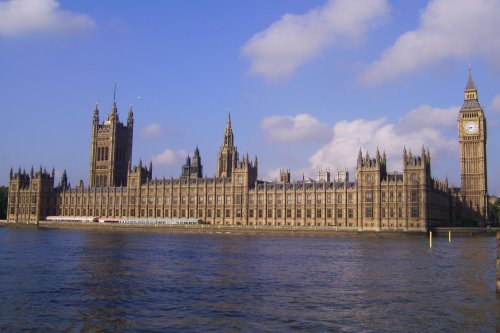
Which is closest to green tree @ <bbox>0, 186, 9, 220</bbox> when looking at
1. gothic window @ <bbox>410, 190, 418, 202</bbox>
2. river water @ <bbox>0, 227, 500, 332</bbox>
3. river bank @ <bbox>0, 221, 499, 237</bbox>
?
river bank @ <bbox>0, 221, 499, 237</bbox>

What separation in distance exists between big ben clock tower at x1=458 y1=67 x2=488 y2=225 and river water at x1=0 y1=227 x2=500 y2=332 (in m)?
99.0

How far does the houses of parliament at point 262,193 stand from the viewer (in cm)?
11862

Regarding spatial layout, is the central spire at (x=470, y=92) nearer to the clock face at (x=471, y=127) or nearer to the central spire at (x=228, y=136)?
the clock face at (x=471, y=127)

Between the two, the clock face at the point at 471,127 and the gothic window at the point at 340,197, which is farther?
the clock face at the point at 471,127

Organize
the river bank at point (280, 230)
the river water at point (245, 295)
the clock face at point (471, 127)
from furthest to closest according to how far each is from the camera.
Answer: the clock face at point (471, 127), the river bank at point (280, 230), the river water at point (245, 295)

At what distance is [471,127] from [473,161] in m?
9.12

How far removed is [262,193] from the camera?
136 m

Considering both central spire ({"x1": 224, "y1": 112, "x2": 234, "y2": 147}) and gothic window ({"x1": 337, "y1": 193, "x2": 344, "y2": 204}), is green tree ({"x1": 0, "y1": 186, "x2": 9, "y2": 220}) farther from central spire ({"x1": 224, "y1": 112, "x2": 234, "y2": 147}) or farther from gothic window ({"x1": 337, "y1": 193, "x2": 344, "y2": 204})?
gothic window ({"x1": 337, "y1": 193, "x2": 344, "y2": 204})

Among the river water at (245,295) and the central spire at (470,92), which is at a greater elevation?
the central spire at (470,92)

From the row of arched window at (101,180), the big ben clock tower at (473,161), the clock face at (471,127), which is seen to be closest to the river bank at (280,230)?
the big ben clock tower at (473,161)

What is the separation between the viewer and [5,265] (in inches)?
1870

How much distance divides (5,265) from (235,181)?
93869mm

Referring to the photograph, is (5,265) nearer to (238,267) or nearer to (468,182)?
(238,267)

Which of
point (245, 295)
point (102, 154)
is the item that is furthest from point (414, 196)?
point (102, 154)
